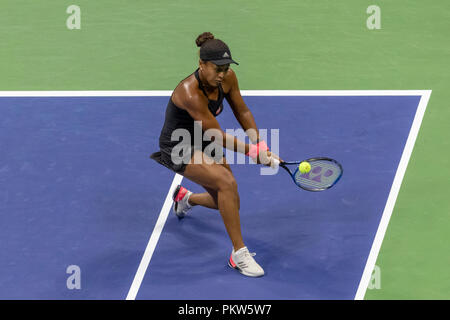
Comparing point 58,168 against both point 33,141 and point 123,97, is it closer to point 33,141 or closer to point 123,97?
point 33,141

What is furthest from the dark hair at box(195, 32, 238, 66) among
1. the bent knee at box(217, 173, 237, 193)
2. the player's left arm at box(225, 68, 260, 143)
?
the bent knee at box(217, 173, 237, 193)

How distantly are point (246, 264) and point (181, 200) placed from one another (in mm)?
1224

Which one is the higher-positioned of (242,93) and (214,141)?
(214,141)

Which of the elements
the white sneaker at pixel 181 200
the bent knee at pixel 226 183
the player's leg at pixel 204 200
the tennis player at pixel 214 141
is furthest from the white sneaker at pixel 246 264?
the white sneaker at pixel 181 200

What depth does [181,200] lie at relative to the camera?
906 cm

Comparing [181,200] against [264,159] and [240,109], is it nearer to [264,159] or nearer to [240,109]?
[240,109]

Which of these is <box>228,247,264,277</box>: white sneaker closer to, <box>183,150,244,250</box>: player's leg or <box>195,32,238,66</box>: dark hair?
<box>183,150,244,250</box>: player's leg

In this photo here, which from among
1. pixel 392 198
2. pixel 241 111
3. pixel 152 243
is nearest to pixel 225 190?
pixel 241 111

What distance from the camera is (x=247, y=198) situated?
30.8 feet

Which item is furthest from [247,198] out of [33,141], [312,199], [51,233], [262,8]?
[262,8]

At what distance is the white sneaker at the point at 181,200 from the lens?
9055mm

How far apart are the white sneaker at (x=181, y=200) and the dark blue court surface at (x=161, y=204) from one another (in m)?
0.11

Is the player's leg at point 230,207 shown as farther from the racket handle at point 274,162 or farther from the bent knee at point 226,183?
the racket handle at point 274,162

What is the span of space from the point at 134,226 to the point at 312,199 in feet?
6.38
